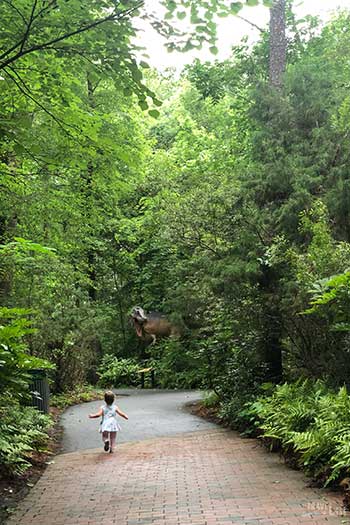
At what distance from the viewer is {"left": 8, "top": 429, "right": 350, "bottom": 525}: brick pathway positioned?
547 cm

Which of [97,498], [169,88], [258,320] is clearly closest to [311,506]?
[97,498]

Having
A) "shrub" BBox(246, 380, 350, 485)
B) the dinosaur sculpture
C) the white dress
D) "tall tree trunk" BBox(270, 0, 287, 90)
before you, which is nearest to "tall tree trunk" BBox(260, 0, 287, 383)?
"tall tree trunk" BBox(270, 0, 287, 90)

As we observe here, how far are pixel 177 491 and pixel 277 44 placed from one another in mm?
11999

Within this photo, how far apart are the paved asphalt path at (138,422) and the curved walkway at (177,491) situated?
1.38m

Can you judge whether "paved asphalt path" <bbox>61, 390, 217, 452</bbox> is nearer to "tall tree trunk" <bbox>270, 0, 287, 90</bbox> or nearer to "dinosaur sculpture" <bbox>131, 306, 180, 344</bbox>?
"dinosaur sculpture" <bbox>131, 306, 180, 344</bbox>

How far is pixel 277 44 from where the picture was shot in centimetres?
1491

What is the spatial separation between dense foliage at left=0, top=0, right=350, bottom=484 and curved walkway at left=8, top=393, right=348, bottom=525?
1.97ft

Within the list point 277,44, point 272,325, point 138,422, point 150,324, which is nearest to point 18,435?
point 138,422

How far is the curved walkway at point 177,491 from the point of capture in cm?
547

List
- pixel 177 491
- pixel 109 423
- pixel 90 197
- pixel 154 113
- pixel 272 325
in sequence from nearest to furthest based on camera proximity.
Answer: pixel 154 113 < pixel 177 491 < pixel 109 423 < pixel 272 325 < pixel 90 197

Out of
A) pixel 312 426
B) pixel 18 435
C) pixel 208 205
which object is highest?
pixel 208 205

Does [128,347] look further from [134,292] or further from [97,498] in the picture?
[97,498]

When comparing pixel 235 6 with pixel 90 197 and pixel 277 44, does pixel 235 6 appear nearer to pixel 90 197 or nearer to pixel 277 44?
pixel 90 197

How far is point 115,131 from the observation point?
12203mm
